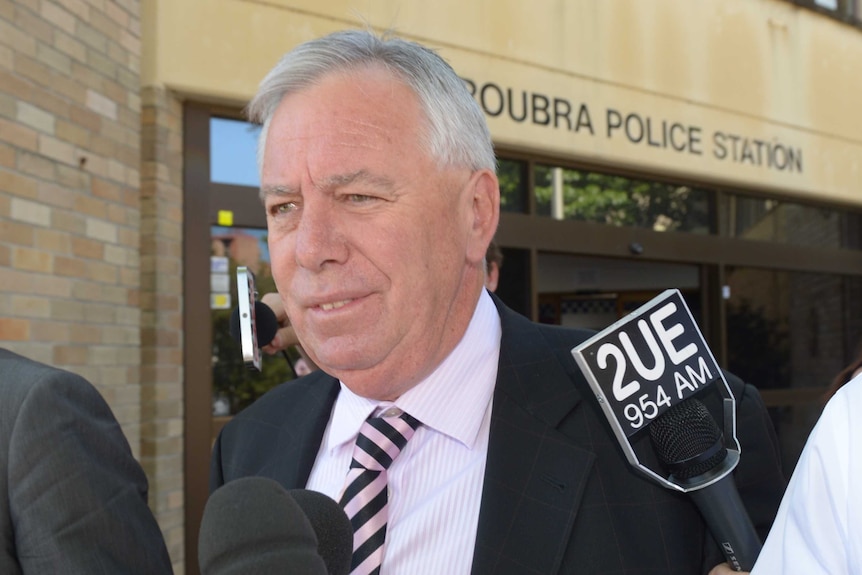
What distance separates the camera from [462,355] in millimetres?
1733

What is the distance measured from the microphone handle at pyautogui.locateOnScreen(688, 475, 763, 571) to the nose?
0.72 m

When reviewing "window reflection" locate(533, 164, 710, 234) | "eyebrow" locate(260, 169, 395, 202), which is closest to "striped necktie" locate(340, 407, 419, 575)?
"eyebrow" locate(260, 169, 395, 202)

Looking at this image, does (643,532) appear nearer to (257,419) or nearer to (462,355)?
(462,355)

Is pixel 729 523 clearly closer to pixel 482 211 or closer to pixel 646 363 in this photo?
pixel 646 363

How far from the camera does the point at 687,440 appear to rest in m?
1.30

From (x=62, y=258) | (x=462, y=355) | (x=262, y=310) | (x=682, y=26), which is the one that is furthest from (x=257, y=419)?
(x=682, y=26)

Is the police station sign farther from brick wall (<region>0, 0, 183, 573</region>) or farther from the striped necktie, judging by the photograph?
brick wall (<region>0, 0, 183, 573</region>)

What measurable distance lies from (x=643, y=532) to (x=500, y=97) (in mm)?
5156

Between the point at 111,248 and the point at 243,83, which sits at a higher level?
the point at 243,83

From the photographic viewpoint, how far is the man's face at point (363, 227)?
1.53 m

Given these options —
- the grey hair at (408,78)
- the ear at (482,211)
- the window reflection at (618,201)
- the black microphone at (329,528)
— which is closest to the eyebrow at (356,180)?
the grey hair at (408,78)

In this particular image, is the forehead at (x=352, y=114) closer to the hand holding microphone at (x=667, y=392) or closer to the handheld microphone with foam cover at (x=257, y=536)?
the hand holding microphone at (x=667, y=392)

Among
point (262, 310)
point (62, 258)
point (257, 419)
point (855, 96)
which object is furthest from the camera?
point (855, 96)

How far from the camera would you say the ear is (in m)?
1.72
